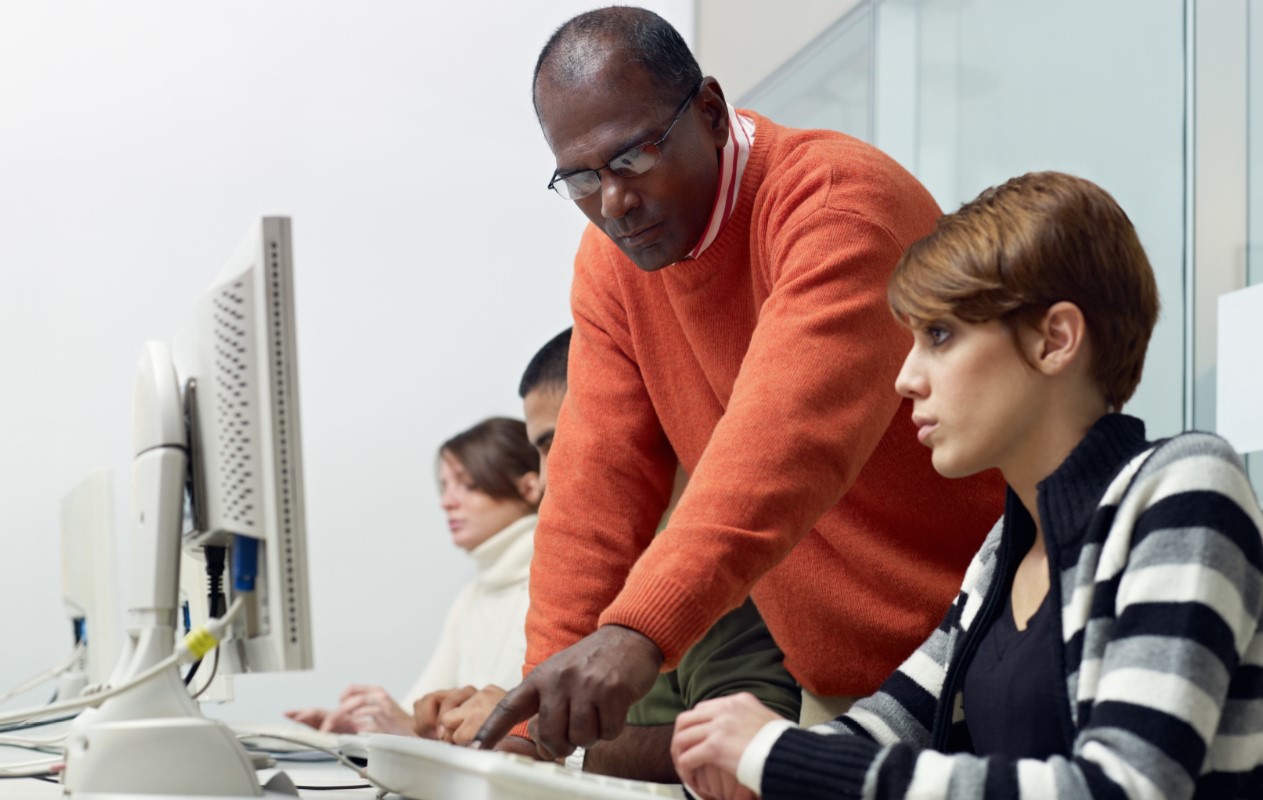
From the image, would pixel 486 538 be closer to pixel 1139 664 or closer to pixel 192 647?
pixel 192 647

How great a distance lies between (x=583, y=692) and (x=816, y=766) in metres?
0.21

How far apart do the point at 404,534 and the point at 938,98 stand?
2.13 m

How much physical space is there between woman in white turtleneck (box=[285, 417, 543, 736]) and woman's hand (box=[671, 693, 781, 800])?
2048 mm

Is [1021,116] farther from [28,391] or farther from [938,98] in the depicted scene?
[28,391]

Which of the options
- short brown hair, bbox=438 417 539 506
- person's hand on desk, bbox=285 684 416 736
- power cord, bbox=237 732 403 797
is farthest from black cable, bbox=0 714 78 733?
short brown hair, bbox=438 417 539 506

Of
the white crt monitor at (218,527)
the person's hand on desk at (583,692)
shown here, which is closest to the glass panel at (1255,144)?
the person's hand on desk at (583,692)

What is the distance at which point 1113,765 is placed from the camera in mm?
814

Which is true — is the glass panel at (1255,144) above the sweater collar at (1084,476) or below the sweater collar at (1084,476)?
above

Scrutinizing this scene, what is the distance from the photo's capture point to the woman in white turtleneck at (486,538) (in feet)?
10.3

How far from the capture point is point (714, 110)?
1.42m

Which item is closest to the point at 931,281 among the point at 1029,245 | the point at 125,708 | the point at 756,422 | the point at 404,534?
the point at 1029,245

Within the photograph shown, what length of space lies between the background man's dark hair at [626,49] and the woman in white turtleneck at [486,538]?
179 cm

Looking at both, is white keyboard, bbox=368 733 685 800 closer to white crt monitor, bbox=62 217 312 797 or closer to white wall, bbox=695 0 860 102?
white crt monitor, bbox=62 217 312 797

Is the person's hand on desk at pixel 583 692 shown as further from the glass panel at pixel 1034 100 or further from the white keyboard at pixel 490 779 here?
the glass panel at pixel 1034 100
